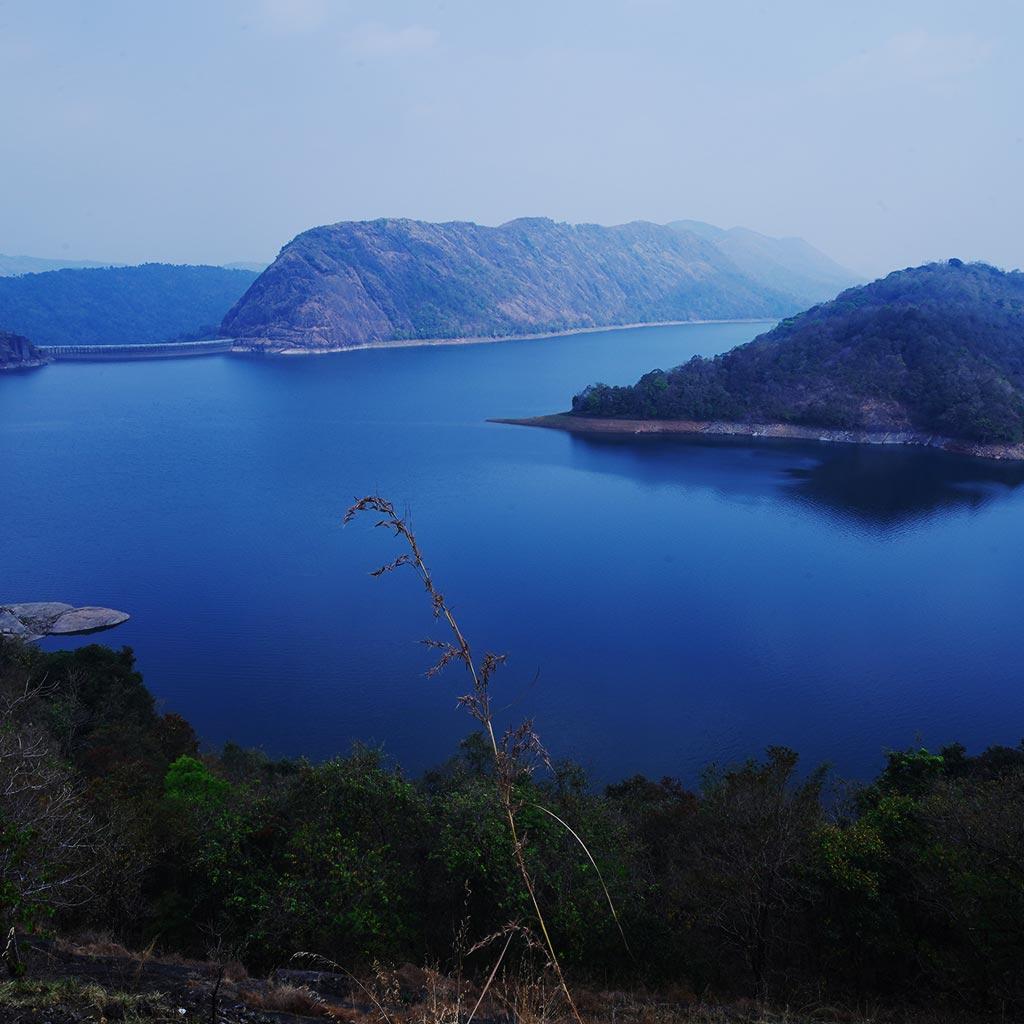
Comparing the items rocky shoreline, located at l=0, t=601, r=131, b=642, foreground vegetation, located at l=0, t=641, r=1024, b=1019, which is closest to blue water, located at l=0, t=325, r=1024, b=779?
rocky shoreline, located at l=0, t=601, r=131, b=642

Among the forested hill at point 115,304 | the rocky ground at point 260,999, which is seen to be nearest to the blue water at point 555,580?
the rocky ground at point 260,999

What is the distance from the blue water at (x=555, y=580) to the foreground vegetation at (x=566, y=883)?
20.7 feet

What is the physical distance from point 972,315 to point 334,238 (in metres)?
85.2

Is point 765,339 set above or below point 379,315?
below

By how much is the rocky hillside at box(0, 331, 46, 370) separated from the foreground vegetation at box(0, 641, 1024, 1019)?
74708 millimetres

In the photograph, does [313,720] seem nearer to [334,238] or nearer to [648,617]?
[648,617]

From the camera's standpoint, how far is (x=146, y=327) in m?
105

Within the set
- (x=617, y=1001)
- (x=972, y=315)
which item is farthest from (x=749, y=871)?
(x=972, y=315)

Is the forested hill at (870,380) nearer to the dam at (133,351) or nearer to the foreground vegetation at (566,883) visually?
the foreground vegetation at (566,883)

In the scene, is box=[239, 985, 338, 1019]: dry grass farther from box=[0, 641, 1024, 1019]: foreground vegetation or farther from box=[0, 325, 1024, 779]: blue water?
box=[0, 325, 1024, 779]: blue water

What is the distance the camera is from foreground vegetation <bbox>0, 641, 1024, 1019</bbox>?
5.15m

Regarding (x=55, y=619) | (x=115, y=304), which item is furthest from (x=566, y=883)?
(x=115, y=304)

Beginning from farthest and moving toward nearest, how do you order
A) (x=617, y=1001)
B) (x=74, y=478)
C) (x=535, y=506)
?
(x=74, y=478), (x=535, y=506), (x=617, y=1001)

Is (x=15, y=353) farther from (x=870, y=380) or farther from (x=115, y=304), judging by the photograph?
(x=870, y=380)
